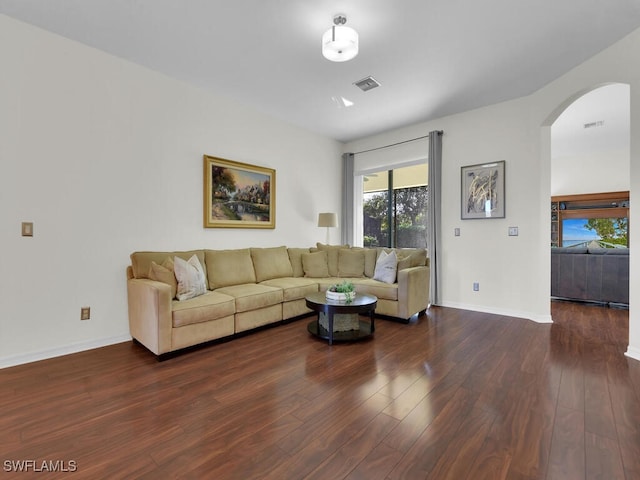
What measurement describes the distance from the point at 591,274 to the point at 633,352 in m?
2.38

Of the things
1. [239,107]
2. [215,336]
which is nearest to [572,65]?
[239,107]

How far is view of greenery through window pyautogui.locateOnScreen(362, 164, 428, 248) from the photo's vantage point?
16.8 ft

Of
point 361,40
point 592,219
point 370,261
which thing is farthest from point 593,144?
point 361,40

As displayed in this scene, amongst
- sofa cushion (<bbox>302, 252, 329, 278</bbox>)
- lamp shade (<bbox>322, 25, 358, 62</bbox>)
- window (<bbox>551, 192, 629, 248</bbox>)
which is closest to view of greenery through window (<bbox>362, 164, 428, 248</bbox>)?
sofa cushion (<bbox>302, 252, 329, 278</bbox>)

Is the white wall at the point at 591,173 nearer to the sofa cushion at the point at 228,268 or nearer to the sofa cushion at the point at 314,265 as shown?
the sofa cushion at the point at 314,265

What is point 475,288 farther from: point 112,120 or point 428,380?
point 112,120

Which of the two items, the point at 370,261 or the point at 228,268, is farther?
the point at 370,261

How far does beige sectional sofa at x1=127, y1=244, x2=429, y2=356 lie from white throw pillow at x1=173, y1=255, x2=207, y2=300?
0.04 meters

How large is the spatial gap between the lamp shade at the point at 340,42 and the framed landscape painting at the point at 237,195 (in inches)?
78.4

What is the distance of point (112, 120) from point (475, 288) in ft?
15.9

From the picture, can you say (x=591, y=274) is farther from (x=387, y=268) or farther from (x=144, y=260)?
(x=144, y=260)

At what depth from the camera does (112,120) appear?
115 inches

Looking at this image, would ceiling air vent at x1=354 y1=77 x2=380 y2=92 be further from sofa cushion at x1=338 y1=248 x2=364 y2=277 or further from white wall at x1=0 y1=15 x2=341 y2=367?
sofa cushion at x1=338 y1=248 x2=364 y2=277

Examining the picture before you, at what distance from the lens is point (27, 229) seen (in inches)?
98.1
